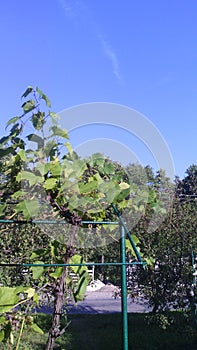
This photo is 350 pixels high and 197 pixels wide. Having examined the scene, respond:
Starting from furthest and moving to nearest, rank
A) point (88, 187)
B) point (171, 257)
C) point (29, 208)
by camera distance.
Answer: point (171, 257) < point (88, 187) < point (29, 208)

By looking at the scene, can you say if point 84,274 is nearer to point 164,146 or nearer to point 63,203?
point 63,203

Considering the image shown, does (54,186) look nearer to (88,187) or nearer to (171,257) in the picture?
(88,187)

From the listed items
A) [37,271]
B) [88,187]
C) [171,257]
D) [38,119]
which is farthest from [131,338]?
[38,119]

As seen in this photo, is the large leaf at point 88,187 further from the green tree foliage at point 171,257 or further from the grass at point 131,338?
the grass at point 131,338

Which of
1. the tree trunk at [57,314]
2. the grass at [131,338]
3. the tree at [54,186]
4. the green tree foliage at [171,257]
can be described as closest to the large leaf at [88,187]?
the tree at [54,186]

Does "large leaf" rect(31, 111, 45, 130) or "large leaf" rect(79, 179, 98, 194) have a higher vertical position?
"large leaf" rect(31, 111, 45, 130)

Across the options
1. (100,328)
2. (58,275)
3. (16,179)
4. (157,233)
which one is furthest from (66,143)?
(100,328)

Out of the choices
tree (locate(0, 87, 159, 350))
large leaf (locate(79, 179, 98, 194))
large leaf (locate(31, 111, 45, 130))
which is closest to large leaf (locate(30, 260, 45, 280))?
tree (locate(0, 87, 159, 350))

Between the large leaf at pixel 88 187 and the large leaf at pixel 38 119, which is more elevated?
the large leaf at pixel 38 119

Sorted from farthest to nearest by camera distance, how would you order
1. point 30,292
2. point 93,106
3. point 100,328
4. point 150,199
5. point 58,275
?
point 100,328
point 150,199
point 93,106
point 58,275
point 30,292

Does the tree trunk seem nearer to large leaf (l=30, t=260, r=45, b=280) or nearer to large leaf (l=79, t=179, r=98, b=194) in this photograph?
large leaf (l=30, t=260, r=45, b=280)

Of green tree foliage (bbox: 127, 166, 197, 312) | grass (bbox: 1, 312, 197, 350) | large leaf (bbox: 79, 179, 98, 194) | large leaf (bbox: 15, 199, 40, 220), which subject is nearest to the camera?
large leaf (bbox: 15, 199, 40, 220)

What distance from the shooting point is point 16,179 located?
184 cm

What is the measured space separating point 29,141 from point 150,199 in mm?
787
